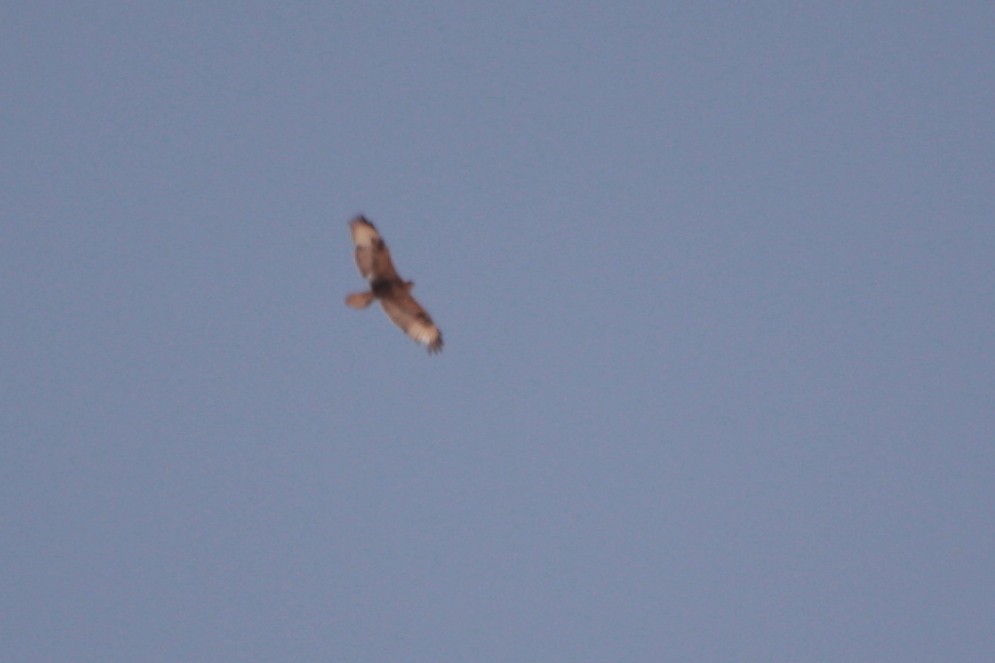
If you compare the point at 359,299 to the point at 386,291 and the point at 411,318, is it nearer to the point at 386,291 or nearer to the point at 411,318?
the point at 386,291

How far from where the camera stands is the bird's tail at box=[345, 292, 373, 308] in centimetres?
2545

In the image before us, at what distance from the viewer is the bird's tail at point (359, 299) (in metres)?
25.5

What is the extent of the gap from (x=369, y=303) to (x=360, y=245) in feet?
3.58

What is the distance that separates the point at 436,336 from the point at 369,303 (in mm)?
1630

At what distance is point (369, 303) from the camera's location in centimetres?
2577

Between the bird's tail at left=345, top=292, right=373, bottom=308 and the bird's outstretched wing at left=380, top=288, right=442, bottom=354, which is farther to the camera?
the bird's outstretched wing at left=380, top=288, right=442, bottom=354

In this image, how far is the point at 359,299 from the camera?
25.6m

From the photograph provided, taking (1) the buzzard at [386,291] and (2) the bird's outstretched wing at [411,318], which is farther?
(2) the bird's outstretched wing at [411,318]

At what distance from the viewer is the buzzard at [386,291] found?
25734mm

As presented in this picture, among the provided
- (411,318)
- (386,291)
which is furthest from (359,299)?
(411,318)

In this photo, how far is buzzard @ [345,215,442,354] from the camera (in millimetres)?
25734

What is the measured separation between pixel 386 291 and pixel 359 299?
54 centimetres

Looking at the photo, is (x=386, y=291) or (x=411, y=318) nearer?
(x=386, y=291)

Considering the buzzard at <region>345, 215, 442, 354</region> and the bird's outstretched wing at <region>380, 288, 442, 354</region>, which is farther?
the bird's outstretched wing at <region>380, 288, 442, 354</region>
